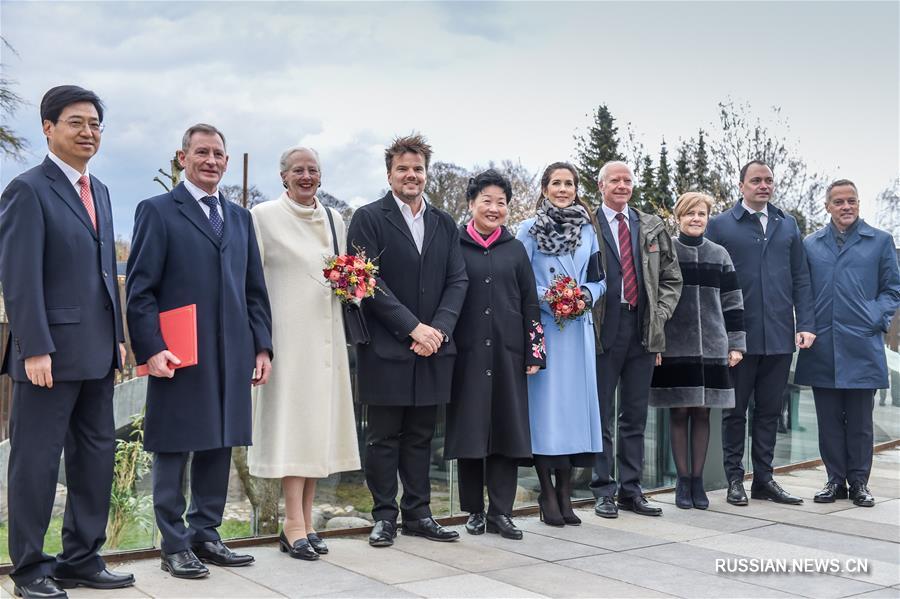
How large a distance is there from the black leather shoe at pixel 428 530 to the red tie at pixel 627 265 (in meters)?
1.74

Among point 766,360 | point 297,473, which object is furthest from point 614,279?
point 297,473

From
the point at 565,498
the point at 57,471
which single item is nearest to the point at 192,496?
the point at 57,471

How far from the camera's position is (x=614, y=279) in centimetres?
557

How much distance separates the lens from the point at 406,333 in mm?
4676

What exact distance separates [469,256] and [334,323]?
0.91 metres

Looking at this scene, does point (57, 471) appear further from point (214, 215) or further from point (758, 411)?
point (758, 411)

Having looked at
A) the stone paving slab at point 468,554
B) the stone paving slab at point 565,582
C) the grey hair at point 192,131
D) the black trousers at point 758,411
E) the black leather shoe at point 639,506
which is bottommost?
the stone paving slab at point 468,554

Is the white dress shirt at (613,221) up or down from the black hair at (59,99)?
down

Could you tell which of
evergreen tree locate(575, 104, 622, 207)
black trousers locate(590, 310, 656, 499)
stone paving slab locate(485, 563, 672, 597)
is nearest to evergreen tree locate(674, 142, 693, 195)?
evergreen tree locate(575, 104, 622, 207)

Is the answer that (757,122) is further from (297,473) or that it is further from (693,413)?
(297,473)

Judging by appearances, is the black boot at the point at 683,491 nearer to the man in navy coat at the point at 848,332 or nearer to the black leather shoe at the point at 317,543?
the man in navy coat at the point at 848,332

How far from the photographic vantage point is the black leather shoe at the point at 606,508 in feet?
18.4

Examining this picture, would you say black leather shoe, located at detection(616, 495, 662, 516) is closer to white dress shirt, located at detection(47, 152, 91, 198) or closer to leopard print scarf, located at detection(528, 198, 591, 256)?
leopard print scarf, located at detection(528, 198, 591, 256)

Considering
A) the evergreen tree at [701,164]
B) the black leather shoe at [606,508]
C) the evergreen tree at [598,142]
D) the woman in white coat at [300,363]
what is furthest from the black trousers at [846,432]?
the evergreen tree at [598,142]
